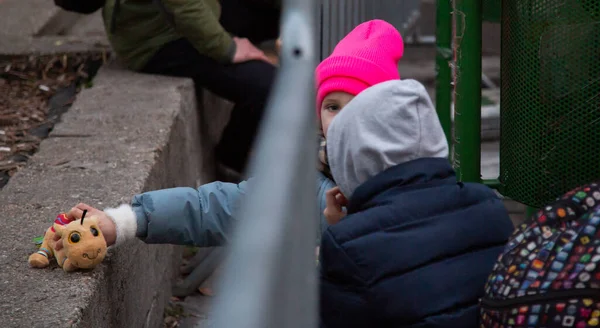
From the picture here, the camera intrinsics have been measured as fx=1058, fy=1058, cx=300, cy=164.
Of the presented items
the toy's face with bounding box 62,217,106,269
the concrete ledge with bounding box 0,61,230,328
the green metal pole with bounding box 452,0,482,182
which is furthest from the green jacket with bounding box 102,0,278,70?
the toy's face with bounding box 62,217,106,269

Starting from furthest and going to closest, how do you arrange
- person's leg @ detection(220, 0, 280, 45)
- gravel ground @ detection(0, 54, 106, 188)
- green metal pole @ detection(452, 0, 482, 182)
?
1. person's leg @ detection(220, 0, 280, 45)
2. gravel ground @ detection(0, 54, 106, 188)
3. green metal pole @ detection(452, 0, 482, 182)

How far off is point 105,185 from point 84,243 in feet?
2.61

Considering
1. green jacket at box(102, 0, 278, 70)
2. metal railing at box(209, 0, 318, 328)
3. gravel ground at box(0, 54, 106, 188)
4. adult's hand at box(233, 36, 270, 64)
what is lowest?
gravel ground at box(0, 54, 106, 188)

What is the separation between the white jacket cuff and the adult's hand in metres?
2.24

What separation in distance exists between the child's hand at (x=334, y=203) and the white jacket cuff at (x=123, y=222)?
514 mm

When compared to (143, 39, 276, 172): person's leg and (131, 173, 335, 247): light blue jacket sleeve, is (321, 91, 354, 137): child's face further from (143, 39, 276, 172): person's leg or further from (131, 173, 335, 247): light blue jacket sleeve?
(143, 39, 276, 172): person's leg

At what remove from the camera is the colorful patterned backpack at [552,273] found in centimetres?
200

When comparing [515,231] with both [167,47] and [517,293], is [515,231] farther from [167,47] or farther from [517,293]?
[167,47]

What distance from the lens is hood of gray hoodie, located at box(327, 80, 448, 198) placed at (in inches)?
86.2

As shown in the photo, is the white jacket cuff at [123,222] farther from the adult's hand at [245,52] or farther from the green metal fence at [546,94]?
the adult's hand at [245,52]

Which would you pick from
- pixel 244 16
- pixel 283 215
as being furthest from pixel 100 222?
pixel 244 16

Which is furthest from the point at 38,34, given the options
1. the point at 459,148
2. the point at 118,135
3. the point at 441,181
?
the point at 441,181

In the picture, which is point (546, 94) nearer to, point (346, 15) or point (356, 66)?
point (356, 66)

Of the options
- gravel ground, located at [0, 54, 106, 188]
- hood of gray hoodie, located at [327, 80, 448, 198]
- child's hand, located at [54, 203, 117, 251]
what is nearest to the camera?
hood of gray hoodie, located at [327, 80, 448, 198]
